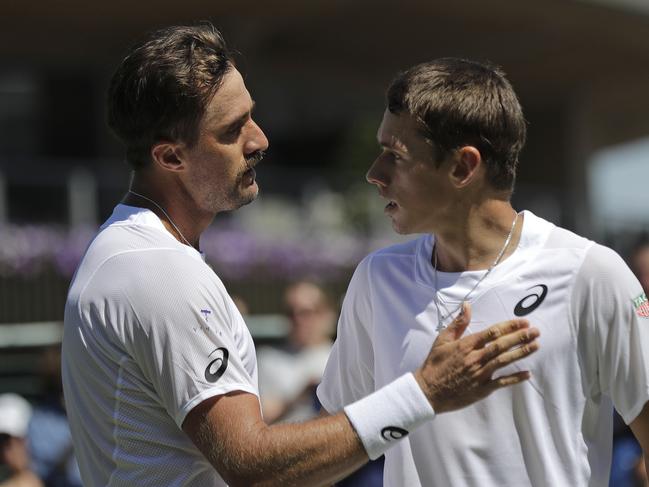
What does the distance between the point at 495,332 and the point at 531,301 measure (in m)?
0.46

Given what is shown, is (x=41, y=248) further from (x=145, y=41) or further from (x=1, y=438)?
(x=145, y=41)

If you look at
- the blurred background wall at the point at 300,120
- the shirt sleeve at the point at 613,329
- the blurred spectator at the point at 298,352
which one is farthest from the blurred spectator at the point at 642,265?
the shirt sleeve at the point at 613,329

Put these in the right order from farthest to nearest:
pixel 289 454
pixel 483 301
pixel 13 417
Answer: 1. pixel 13 417
2. pixel 483 301
3. pixel 289 454

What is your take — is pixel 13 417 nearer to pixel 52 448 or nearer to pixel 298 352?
pixel 52 448

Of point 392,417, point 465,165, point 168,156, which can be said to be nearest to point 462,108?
point 465,165

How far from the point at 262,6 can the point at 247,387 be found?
1363 centimetres

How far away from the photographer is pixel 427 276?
11.2ft

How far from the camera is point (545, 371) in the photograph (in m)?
3.17

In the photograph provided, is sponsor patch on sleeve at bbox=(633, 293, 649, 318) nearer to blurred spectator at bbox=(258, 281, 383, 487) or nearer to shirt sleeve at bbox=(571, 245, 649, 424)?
shirt sleeve at bbox=(571, 245, 649, 424)

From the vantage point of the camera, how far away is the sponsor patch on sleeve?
314 centimetres

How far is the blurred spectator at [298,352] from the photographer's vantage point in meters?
7.31

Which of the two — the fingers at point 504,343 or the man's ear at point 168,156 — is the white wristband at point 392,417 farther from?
the man's ear at point 168,156

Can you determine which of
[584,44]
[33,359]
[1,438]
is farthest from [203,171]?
[584,44]

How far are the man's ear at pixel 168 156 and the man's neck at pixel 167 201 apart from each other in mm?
51
